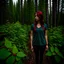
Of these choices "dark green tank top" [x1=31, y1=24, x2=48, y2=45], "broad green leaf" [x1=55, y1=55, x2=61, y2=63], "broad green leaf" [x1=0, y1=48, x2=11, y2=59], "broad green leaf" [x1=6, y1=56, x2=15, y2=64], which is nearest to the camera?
"broad green leaf" [x1=0, y1=48, x2=11, y2=59]

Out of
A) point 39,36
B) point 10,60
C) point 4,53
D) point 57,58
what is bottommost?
point 57,58

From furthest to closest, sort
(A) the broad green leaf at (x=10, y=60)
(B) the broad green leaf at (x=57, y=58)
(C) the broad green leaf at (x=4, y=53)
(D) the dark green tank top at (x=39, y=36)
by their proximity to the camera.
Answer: (B) the broad green leaf at (x=57, y=58), (D) the dark green tank top at (x=39, y=36), (A) the broad green leaf at (x=10, y=60), (C) the broad green leaf at (x=4, y=53)

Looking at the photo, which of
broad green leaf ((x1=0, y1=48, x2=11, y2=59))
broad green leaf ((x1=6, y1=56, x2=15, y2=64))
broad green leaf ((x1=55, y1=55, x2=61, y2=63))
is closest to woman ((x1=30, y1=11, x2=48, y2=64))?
broad green leaf ((x1=55, y1=55, x2=61, y2=63))

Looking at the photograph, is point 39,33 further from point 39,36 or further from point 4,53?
point 4,53

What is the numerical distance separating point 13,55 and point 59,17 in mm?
16793

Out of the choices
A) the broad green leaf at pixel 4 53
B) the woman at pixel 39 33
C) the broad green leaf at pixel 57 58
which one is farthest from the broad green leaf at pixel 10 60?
the broad green leaf at pixel 57 58

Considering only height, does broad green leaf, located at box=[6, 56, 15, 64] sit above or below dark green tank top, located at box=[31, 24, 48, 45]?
below

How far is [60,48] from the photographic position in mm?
6379

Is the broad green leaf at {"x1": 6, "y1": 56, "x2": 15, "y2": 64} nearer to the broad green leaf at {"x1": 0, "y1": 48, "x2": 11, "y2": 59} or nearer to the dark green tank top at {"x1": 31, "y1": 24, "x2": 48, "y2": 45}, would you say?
the broad green leaf at {"x1": 0, "y1": 48, "x2": 11, "y2": 59}

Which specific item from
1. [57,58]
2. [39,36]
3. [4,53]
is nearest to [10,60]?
[4,53]

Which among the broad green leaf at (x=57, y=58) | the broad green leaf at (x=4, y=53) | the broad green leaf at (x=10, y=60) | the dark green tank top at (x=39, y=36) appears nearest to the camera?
the broad green leaf at (x=4, y=53)

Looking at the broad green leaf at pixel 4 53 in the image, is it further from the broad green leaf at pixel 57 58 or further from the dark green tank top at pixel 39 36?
the broad green leaf at pixel 57 58

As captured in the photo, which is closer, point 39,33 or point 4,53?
point 4,53

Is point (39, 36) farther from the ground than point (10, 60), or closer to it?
farther from the ground
